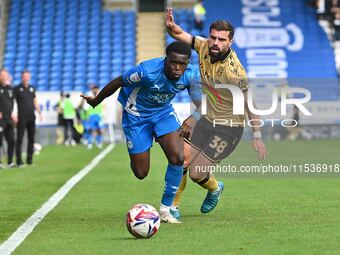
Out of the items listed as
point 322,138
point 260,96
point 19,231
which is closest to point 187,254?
point 19,231

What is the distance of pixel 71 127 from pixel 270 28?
35.1ft

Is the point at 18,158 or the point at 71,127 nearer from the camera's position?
the point at 18,158

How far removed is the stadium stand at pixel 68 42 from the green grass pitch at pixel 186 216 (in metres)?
21.1

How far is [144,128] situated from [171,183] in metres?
0.73

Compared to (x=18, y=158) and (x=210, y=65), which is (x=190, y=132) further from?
(x=18, y=158)

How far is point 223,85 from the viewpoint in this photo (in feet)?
32.2

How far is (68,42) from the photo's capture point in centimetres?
4034

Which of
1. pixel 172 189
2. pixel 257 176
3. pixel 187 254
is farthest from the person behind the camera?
pixel 257 176

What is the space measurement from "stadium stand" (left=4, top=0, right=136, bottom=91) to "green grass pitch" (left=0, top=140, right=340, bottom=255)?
21124mm

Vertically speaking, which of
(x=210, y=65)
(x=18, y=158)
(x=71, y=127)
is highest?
(x=210, y=65)

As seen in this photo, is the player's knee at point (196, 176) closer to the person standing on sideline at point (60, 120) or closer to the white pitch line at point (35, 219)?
the white pitch line at point (35, 219)

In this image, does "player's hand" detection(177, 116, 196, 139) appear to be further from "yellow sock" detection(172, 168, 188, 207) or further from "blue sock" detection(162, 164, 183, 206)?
"yellow sock" detection(172, 168, 188, 207)

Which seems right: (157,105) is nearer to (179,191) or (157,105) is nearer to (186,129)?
(186,129)

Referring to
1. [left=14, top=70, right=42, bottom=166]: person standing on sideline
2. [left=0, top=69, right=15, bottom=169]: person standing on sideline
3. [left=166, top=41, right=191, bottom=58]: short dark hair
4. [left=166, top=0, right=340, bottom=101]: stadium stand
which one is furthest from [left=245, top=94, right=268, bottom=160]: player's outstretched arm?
[left=166, top=0, right=340, bottom=101]: stadium stand
